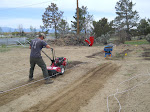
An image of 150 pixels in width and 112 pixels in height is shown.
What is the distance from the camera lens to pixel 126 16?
107ft

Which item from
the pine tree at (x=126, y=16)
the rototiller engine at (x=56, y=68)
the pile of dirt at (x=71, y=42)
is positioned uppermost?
the pine tree at (x=126, y=16)

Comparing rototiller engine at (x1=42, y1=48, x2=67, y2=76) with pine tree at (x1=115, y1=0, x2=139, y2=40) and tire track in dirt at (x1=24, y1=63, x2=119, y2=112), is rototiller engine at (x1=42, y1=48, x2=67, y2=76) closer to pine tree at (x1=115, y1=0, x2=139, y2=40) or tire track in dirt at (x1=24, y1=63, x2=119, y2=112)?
tire track in dirt at (x1=24, y1=63, x2=119, y2=112)

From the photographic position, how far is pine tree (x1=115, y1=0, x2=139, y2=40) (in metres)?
32.1

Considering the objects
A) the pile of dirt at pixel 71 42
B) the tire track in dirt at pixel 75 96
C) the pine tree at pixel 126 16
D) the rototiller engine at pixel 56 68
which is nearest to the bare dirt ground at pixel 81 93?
the tire track in dirt at pixel 75 96

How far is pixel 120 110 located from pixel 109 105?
34 cm

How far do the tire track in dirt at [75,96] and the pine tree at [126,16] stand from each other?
92.1 feet

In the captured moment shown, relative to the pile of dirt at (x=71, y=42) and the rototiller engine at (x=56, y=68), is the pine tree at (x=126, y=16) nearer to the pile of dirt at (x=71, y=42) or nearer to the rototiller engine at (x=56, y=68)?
the pile of dirt at (x=71, y=42)

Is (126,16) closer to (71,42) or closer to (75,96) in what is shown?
(71,42)

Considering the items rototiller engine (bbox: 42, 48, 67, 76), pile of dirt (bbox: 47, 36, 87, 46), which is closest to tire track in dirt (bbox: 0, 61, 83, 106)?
rototiller engine (bbox: 42, 48, 67, 76)

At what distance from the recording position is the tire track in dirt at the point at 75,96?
12.7ft

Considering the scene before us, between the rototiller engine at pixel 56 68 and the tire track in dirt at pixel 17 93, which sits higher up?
the rototiller engine at pixel 56 68

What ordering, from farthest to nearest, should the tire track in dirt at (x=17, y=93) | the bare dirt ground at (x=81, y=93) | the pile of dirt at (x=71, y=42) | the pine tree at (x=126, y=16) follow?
the pine tree at (x=126, y=16)
the pile of dirt at (x=71, y=42)
the tire track in dirt at (x=17, y=93)
the bare dirt ground at (x=81, y=93)

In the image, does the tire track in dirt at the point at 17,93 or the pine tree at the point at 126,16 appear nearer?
the tire track in dirt at the point at 17,93

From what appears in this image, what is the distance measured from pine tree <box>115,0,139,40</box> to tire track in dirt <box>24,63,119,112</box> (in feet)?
92.1
